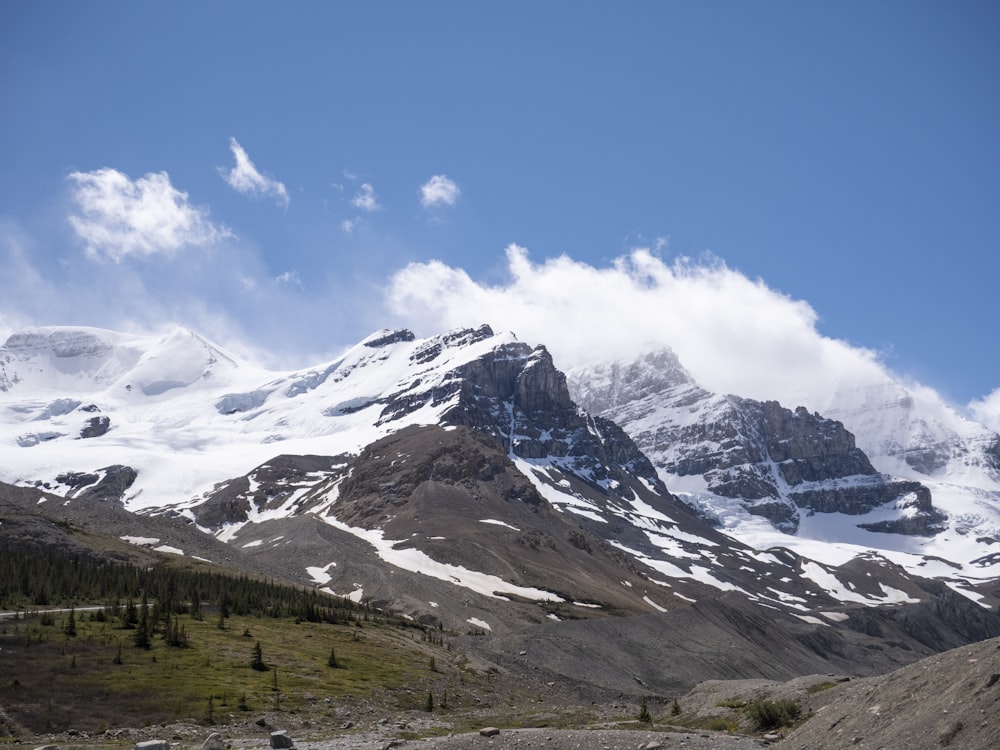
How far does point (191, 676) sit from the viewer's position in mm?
68562

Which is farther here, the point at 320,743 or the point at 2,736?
the point at 2,736

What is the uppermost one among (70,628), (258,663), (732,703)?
(70,628)

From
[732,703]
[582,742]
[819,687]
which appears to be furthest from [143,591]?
[582,742]

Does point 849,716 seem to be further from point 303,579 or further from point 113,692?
point 303,579

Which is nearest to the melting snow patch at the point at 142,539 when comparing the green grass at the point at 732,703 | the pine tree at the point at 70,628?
the pine tree at the point at 70,628

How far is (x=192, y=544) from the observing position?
624 ft

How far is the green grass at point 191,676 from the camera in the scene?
57594mm

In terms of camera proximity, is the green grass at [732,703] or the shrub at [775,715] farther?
the green grass at [732,703]

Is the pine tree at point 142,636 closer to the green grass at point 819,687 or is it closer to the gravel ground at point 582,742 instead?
the gravel ground at point 582,742

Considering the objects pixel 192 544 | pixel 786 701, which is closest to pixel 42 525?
pixel 192 544

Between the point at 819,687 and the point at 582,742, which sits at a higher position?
the point at 819,687

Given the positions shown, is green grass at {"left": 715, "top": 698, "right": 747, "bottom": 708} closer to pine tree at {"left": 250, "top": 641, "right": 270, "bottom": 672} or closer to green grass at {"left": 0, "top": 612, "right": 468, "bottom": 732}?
green grass at {"left": 0, "top": 612, "right": 468, "bottom": 732}

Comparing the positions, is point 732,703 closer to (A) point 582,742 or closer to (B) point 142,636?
(A) point 582,742

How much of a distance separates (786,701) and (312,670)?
46358 millimetres
